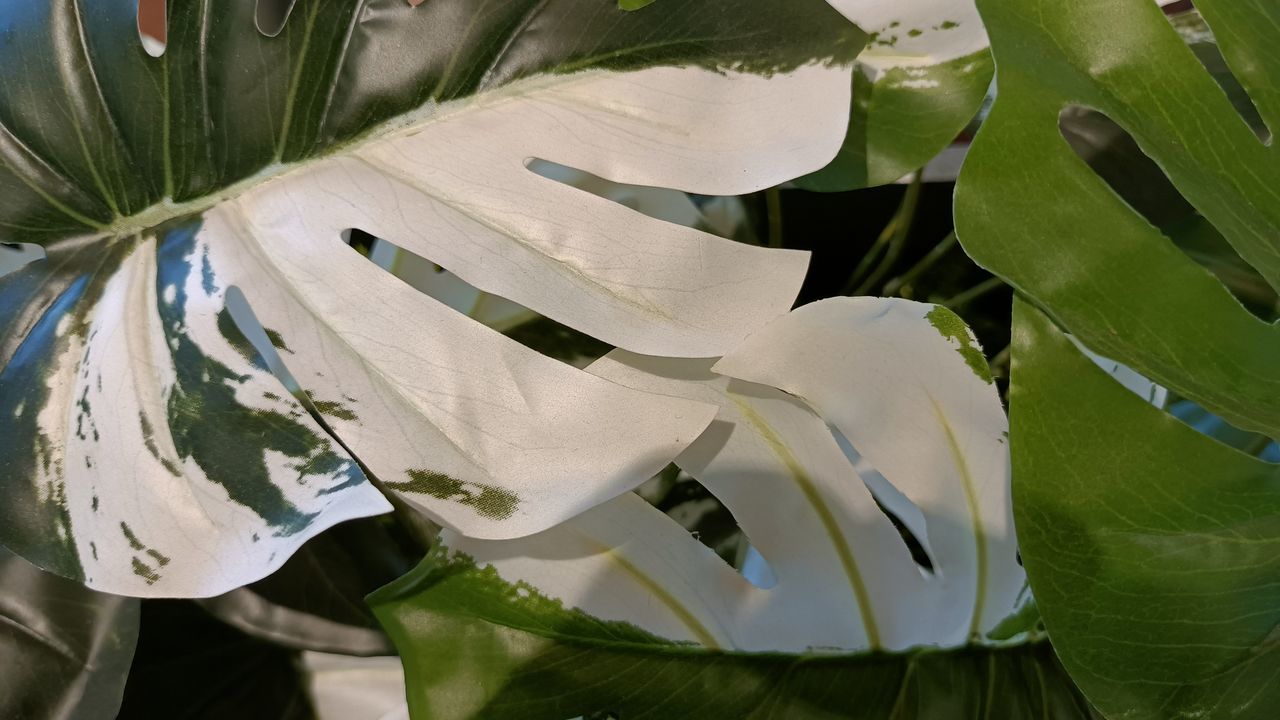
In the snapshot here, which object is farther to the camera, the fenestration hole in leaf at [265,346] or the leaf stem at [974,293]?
the leaf stem at [974,293]

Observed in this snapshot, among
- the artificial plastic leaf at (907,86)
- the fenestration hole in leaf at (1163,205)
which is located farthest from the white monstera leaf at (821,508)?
the fenestration hole in leaf at (1163,205)

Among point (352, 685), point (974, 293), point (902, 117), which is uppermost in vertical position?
point (902, 117)

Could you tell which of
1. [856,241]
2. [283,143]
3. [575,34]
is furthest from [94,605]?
[856,241]

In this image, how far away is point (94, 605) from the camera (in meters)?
0.39

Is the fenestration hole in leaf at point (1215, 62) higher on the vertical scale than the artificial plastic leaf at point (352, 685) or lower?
higher

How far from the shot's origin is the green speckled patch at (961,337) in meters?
0.34

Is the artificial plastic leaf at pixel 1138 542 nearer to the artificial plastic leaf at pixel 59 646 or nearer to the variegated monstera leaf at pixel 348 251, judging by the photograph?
the variegated monstera leaf at pixel 348 251

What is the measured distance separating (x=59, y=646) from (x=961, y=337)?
0.45 m

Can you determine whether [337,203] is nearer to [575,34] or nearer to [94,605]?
[575,34]

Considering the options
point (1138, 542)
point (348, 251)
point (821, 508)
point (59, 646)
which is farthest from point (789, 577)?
point (59, 646)

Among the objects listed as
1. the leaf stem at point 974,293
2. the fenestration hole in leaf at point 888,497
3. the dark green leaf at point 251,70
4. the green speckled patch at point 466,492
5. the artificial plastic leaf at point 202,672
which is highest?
the dark green leaf at point 251,70

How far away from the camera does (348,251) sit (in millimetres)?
341

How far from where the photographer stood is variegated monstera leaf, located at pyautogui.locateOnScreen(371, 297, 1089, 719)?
0.34m

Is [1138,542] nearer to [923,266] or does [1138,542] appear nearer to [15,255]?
[923,266]
